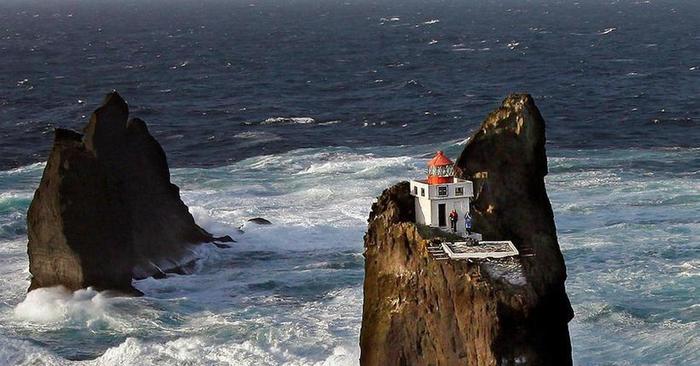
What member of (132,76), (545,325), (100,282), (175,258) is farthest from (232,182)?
(132,76)

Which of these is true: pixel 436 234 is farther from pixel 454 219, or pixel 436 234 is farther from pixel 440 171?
pixel 440 171

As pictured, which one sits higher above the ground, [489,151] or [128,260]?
[489,151]

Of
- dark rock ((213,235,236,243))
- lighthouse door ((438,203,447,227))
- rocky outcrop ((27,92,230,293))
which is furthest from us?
dark rock ((213,235,236,243))

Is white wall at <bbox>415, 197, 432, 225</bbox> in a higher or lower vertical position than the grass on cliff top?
higher

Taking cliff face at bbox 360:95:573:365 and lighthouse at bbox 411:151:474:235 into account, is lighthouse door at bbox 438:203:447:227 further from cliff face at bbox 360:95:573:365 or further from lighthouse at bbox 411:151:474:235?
cliff face at bbox 360:95:573:365

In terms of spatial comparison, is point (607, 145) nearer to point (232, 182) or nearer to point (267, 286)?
point (232, 182)

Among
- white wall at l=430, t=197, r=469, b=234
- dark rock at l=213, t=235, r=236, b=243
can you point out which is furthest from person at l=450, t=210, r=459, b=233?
dark rock at l=213, t=235, r=236, b=243
